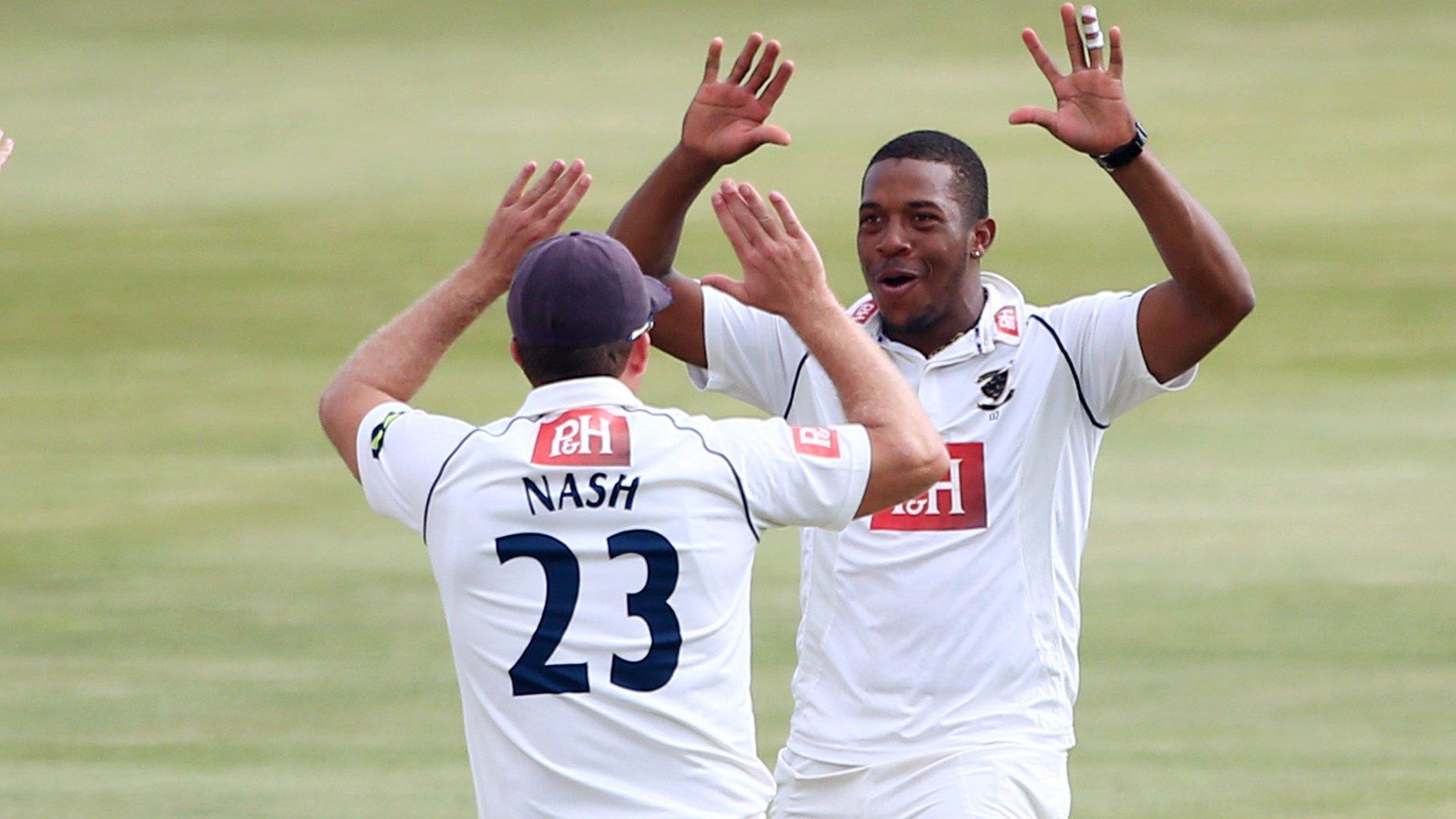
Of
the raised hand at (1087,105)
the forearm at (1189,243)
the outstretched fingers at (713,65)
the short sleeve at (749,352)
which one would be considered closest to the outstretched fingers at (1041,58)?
the raised hand at (1087,105)

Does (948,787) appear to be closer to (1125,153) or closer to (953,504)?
(953,504)

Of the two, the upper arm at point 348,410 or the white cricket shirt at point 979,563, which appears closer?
the upper arm at point 348,410

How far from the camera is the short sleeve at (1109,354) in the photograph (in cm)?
463

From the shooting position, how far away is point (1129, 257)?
18.3 metres

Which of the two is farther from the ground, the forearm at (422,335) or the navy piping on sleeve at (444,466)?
the forearm at (422,335)

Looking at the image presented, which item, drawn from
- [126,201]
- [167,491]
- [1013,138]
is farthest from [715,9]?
[167,491]

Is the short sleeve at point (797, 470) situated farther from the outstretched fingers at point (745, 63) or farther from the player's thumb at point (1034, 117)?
the outstretched fingers at point (745, 63)

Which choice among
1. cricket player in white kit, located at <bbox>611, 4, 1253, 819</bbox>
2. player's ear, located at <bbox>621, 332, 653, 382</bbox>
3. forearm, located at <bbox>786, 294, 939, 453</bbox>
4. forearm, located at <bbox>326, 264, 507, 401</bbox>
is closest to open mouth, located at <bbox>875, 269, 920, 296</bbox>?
cricket player in white kit, located at <bbox>611, 4, 1253, 819</bbox>

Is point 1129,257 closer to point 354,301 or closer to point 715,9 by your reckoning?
point 354,301

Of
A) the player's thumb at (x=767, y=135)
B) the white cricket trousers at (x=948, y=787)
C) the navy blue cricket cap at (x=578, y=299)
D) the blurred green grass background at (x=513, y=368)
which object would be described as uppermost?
the player's thumb at (x=767, y=135)

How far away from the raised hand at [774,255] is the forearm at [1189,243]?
102 cm

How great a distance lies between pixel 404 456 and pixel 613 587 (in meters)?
0.47

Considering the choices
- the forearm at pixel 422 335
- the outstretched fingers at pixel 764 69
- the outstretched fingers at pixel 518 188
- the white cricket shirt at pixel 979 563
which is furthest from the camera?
the outstretched fingers at pixel 764 69

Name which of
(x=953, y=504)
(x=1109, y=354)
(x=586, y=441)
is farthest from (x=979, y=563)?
Answer: (x=586, y=441)
